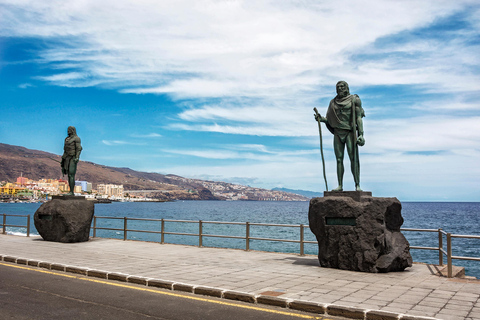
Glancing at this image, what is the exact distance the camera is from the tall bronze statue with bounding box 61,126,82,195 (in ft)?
56.2

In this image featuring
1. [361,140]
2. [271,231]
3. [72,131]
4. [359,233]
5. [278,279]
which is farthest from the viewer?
[271,231]

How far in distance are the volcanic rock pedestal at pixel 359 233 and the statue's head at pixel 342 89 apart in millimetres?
2609

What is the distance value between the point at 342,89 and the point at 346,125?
3.12 ft

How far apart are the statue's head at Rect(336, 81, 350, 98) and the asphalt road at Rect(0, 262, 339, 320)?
6.28 meters

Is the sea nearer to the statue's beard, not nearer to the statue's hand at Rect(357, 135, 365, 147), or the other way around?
the statue's hand at Rect(357, 135, 365, 147)

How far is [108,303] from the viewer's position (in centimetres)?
700

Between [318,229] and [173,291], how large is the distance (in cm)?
398

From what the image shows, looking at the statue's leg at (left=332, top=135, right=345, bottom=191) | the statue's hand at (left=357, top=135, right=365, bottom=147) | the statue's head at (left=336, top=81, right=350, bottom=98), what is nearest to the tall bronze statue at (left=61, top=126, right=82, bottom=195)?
the statue's leg at (left=332, top=135, right=345, bottom=191)

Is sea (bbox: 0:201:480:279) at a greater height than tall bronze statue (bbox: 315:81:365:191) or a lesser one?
lesser

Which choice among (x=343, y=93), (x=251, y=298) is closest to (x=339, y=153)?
(x=343, y=93)

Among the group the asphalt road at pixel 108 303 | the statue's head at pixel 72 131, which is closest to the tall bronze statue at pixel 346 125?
the asphalt road at pixel 108 303

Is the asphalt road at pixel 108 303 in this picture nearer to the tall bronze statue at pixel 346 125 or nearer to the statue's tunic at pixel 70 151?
the tall bronze statue at pixel 346 125

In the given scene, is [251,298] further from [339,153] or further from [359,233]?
[339,153]

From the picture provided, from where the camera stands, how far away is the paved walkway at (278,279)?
257 inches
